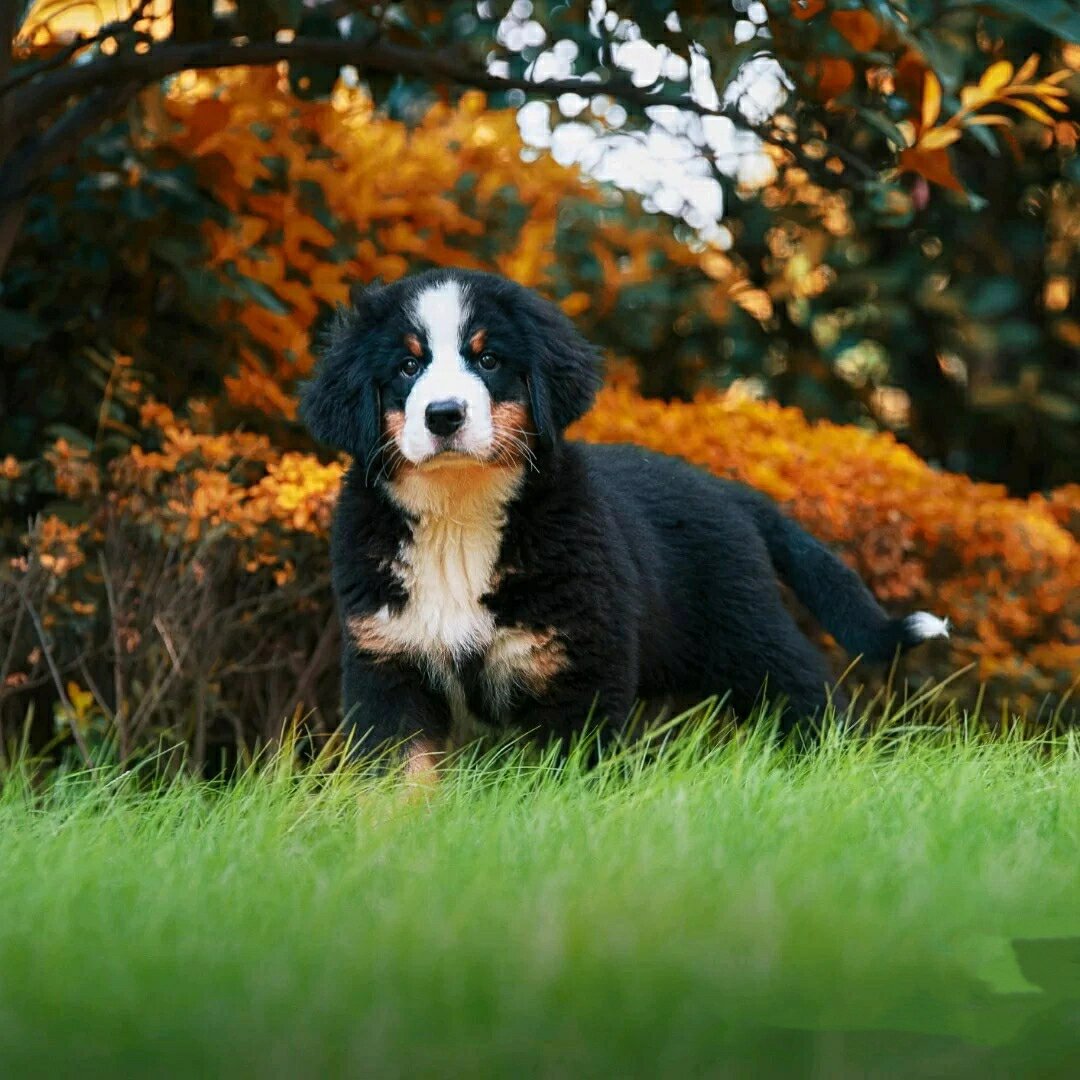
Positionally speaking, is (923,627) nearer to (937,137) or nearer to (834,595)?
(834,595)

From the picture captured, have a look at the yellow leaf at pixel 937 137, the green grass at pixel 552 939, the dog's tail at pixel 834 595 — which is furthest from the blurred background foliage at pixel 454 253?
the green grass at pixel 552 939

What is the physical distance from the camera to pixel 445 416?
145 inches

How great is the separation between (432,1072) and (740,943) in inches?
20.6

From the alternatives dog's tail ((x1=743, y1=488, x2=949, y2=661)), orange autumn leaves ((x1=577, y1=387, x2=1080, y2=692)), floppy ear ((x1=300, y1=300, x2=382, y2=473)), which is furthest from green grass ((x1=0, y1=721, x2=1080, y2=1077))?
orange autumn leaves ((x1=577, y1=387, x2=1080, y2=692))

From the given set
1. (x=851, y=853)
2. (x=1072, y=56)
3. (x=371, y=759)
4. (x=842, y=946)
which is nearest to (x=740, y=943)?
(x=842, y=946)

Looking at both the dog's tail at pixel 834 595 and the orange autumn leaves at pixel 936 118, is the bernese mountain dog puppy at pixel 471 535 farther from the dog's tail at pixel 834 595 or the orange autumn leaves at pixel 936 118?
the orange autumn leaves at pixel 936 118

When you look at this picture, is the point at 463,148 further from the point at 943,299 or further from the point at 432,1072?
the point at 432,1072

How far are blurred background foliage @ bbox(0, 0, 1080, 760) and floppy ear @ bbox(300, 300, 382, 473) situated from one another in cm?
83

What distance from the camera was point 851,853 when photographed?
117 inches

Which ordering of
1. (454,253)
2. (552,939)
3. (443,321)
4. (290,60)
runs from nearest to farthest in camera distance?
(552,939) → (443,321) → (290,60) → (454,253)

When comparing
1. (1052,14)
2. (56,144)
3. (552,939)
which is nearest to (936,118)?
(1052,14)

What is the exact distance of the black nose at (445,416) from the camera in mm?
3672

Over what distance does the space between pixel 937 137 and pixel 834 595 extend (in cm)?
124

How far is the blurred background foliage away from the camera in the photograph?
473 centimetres
